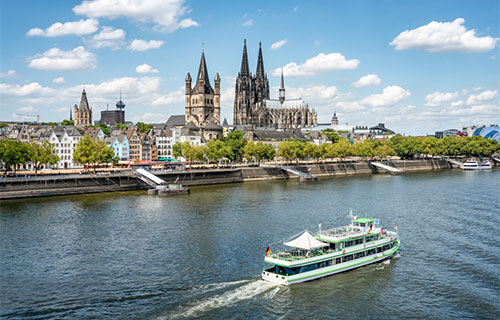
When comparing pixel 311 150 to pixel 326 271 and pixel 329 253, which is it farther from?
pixel 326 271

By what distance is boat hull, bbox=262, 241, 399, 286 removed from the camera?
41.6m

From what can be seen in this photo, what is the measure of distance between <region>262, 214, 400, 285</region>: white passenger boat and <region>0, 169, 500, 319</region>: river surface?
107cm

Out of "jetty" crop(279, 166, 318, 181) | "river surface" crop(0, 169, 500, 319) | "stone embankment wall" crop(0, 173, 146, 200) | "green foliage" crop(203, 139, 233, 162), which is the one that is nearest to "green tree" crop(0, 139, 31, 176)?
"stone embankment wall" crop(0, 173, 146, 200)

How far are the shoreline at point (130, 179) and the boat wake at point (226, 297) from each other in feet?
205

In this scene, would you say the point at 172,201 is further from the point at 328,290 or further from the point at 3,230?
the point at 328,290

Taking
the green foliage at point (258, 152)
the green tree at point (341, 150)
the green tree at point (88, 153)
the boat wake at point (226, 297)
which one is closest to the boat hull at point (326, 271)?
the boat wake at point (226, 297)

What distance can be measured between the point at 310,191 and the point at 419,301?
68044 mm

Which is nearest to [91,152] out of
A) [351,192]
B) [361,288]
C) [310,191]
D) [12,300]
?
[310,191]

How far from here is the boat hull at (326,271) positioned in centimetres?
4159

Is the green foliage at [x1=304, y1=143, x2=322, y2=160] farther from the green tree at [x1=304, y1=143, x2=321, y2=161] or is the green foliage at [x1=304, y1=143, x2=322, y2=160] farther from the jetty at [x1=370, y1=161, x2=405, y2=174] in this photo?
the jetty at [x1=370, y1=161, x2=405, y2=174]

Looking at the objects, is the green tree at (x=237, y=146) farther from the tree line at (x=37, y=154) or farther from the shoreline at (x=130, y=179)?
the tree line at (x=37, y=154)

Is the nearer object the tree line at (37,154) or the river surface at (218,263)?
the river surface at (218,263)

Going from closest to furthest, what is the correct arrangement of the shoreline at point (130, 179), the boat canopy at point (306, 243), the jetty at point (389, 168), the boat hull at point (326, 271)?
the boat hull at point (326, 271) → the boat canopy at point (306, 243) → the shoreline at point (130, 179) → the jetty at point (389, 168)

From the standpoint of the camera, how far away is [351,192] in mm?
104688
